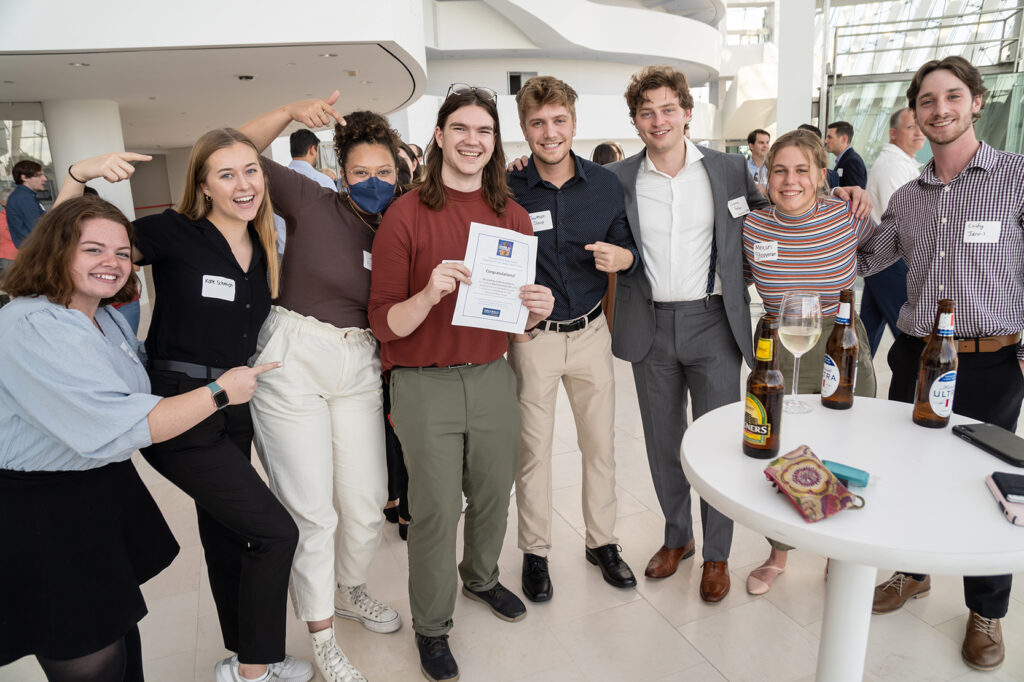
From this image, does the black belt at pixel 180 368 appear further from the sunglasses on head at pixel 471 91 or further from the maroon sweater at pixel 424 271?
the sunglasses on head at pixel 471 91

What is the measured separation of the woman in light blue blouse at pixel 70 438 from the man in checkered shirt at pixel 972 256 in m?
2.28

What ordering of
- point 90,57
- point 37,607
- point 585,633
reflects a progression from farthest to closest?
point 90,57 < point 585,633 < point 37,607

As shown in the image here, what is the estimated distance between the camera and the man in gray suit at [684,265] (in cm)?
243

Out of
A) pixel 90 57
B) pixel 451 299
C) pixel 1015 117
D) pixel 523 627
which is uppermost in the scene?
pixel 90 57

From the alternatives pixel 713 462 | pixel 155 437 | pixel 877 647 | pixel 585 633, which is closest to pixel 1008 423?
pixel 877 647

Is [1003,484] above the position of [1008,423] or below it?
above

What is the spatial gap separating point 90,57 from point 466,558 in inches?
286

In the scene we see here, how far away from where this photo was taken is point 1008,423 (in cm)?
223

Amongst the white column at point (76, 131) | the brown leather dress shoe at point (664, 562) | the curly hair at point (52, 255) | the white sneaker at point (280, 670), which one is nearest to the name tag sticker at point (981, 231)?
the brown leather dress shoe at point (664, 562)

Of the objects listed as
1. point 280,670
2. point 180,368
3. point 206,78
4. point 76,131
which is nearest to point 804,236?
point 180,368

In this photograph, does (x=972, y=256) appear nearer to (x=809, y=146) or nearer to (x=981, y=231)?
(x=981, y=231)

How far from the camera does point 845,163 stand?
5.80 metres

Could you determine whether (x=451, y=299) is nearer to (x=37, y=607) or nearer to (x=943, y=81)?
(x=37, y=607)

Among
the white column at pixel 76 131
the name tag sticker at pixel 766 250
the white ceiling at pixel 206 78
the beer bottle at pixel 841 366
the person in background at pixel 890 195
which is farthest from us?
the white column at pixel 76 131
